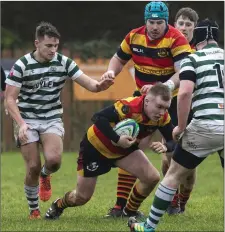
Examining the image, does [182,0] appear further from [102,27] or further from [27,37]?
[27,37]

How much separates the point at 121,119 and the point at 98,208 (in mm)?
2177

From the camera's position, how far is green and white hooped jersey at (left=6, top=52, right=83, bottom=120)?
30.3ft

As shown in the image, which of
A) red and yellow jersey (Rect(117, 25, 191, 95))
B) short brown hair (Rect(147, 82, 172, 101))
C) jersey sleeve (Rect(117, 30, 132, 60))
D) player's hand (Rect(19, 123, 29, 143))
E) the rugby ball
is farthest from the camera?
jersey sleeve (Rect(117, 30, 132, 60))

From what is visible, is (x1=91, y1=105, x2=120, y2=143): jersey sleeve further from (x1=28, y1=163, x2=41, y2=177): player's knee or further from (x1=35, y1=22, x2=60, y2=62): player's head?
(x1=35, y1=22, x2=60, y2=62): player's head

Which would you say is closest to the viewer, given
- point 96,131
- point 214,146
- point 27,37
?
point 214,146

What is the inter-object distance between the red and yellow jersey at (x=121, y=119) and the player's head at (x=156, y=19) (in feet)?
3.36

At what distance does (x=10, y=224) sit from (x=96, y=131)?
1310 mm

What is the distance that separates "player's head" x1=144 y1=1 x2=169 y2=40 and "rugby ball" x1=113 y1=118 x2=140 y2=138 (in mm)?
1304

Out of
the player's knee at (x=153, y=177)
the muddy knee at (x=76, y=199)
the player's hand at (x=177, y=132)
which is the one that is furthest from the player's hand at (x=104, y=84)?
the player's hand at (x=177, y=132)

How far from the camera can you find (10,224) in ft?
29.1

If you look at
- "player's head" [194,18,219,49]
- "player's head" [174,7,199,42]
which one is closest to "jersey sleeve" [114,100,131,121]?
"player's head" [194,18,219,49]

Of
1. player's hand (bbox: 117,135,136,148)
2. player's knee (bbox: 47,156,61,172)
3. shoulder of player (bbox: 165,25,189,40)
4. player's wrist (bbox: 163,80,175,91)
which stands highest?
shoulder of player (bbox: 165,25,189,40)

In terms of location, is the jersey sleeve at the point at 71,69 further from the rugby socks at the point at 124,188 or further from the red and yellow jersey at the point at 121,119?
the rugby socks at the point at 124,188

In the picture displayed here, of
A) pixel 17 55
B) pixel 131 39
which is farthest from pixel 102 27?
pixel 131 39
